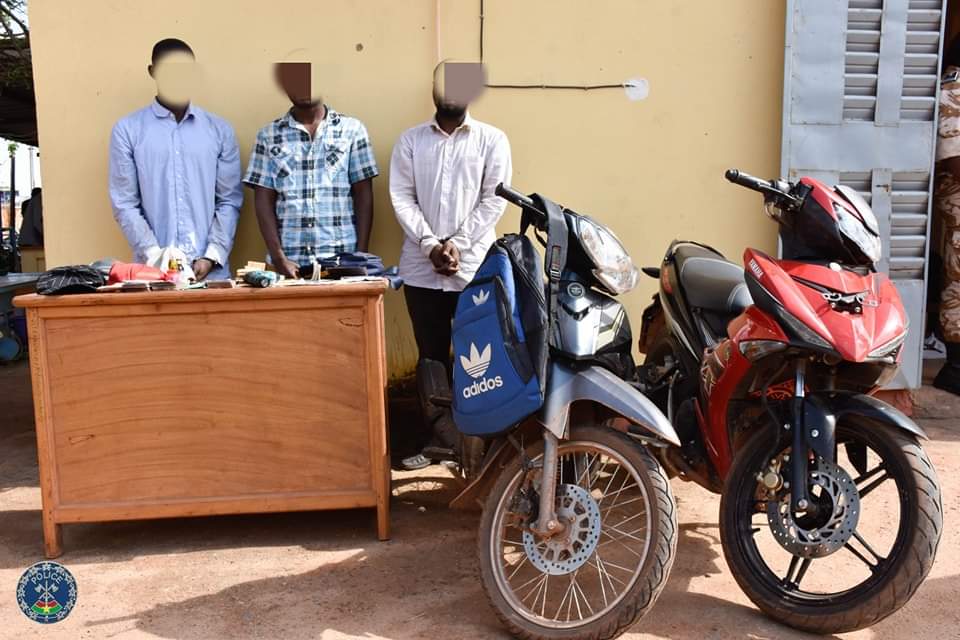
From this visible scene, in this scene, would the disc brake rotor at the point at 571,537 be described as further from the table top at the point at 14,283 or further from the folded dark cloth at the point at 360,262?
the table top at the point at 14,283

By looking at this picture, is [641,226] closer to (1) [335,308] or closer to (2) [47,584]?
(1) [335,308]

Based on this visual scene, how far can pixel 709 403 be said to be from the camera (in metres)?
3.17

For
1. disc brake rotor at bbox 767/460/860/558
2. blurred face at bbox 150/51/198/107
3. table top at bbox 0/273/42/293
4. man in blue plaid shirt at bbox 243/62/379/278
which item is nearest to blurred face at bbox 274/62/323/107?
man in blue plaid shirt at bbox 243/62/379/278

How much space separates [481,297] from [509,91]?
2.31 m

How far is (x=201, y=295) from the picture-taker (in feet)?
11.6

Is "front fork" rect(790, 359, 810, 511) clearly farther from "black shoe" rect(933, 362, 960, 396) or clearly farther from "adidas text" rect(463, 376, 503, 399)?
"black shoe" rect(933, 362, 960, 396)

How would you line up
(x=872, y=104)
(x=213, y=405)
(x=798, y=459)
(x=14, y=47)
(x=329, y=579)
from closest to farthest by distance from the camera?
1. (x=798, y=459)
2. (x=329, y=579)
3. (x=213, y=405)
4. (x=872, y=104)
5. (x=14, y=47)

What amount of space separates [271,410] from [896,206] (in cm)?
353

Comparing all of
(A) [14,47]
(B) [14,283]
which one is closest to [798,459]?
(B) [14,283]

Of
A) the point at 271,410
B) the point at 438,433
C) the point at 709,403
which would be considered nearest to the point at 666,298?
the point at 709,403

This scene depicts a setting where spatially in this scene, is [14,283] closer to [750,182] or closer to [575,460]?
[575,460]

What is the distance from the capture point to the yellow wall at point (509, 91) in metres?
4.94

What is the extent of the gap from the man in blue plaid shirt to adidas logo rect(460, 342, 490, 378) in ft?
5.38

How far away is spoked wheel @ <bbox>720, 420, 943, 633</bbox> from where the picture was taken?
266cm
